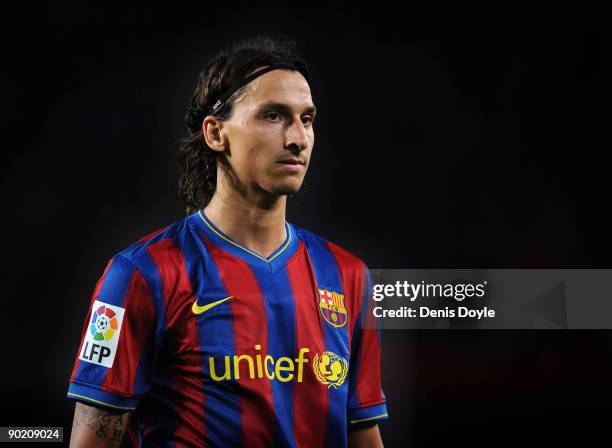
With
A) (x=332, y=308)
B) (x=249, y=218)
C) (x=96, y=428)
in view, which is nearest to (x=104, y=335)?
(x=96, y=428)

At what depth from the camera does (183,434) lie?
172 cm

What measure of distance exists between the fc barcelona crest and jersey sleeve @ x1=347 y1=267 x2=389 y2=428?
9 cm

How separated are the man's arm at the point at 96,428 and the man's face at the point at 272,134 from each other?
638 mm

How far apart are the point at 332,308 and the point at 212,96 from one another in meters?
0.64

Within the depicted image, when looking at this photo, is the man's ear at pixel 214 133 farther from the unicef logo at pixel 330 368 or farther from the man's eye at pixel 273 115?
the unicef logo at pixel 330 368

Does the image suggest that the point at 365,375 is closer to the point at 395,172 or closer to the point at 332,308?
the point at 332,308

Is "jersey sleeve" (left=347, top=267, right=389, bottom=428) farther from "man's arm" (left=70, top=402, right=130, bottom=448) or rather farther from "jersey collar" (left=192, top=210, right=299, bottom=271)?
"man's arm" (left=70, top=402, right=130, bottom=448)

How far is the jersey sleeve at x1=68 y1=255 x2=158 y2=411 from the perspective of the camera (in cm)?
173

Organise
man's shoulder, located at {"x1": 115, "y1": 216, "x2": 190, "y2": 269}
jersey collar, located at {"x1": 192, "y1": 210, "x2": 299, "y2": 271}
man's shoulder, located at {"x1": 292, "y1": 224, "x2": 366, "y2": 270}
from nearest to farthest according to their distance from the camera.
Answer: man's shoulder, located at {"x1": 115, "y1": 216, "x2": 190, "y2": 269}, jersey collar, located at {"x1": 192, "y1": 210, "x2": 299, "y2": 271}, man's shoulder, located at {"x1": 292, "y1": 224, "x2": 366, "y2": 270}

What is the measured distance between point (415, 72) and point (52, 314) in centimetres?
201

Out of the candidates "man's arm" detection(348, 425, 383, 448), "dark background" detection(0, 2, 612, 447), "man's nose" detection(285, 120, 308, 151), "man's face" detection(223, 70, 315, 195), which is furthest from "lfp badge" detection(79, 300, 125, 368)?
"dark background" detection(0, 2, 612, 447)

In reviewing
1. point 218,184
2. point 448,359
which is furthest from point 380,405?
point 448,359

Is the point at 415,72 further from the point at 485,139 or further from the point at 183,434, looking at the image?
the point at 183,434

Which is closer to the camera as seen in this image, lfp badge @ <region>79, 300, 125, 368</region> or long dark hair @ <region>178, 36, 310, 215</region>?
lfp badge @ <region>79, 300, 125, 368</region>
